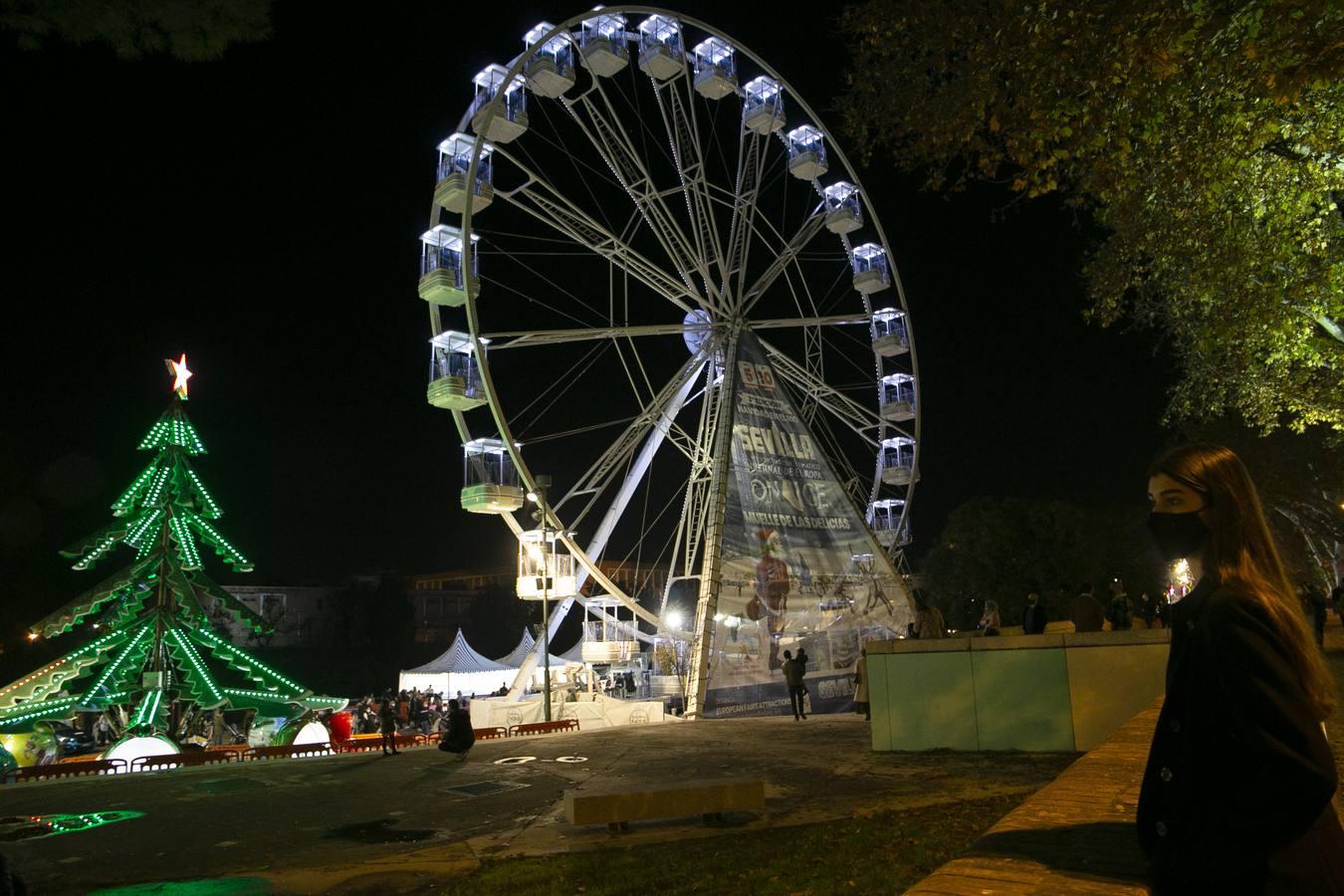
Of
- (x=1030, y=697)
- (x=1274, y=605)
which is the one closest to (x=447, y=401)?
(x=1030, y=697)

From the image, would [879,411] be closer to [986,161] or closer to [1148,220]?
[1148,220]

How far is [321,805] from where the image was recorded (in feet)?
34.1

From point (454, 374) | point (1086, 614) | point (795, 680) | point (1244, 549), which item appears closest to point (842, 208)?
point (454, 374)

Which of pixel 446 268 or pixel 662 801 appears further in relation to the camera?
pixel 446 268

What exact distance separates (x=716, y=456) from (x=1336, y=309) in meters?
14.3

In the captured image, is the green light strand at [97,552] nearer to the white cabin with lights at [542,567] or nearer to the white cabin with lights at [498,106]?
the white cabin with lights at [542,567]

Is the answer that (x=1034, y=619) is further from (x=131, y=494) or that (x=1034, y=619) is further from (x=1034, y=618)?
(x=131, y=494)

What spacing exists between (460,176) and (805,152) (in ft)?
36.8

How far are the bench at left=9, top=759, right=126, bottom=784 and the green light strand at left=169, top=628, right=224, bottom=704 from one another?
5.90 m

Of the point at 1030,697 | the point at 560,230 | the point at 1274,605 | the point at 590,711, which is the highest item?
the point at 560,230

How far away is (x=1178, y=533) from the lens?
2434 mm

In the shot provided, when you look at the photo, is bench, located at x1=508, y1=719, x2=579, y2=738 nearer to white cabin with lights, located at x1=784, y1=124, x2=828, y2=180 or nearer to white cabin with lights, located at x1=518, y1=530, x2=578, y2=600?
white cabin with lights, located at x1=518, y1=530, x2=578, y2=600

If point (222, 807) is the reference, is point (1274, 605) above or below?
above

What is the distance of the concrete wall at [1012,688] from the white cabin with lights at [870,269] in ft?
63.3
